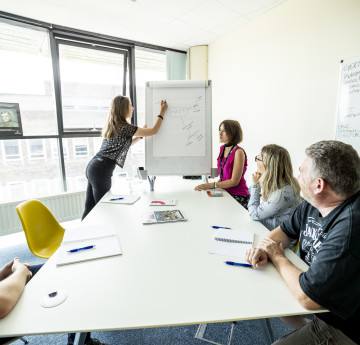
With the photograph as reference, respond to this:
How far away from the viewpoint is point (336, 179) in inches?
36.8

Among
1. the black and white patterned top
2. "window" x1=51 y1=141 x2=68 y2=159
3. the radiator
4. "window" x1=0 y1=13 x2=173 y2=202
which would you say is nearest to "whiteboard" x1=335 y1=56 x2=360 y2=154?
the black and white patterned top

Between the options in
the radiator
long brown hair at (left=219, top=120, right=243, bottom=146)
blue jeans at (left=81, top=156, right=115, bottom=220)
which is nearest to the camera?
long brown hair at (left=219, top=120, right=243, bottom=146)

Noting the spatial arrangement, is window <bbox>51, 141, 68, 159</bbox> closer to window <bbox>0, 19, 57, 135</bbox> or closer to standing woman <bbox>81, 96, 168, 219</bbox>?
window <bbox>0, 19, 57, 135</bbox>

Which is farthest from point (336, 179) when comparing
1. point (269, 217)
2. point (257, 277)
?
point (269, 217)

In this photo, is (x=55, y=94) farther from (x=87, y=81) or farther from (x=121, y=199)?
(x=121, y=199)

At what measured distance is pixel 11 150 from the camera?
3.27m

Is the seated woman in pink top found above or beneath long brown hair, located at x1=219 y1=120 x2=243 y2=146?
beneath

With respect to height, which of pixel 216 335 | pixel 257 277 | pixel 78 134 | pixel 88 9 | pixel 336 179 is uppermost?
pixel 88 9

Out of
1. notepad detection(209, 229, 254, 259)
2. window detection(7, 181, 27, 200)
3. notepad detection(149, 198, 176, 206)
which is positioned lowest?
window detection(7, 181, 27, 200)

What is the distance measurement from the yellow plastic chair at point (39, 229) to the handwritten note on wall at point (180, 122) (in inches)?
40.6

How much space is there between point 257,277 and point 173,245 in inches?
16.8

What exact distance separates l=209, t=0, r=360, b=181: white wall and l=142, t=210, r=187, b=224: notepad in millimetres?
1932

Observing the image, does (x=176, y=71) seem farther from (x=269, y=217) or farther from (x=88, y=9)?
(x=269, y=217)

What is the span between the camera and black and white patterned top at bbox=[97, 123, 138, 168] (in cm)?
240
